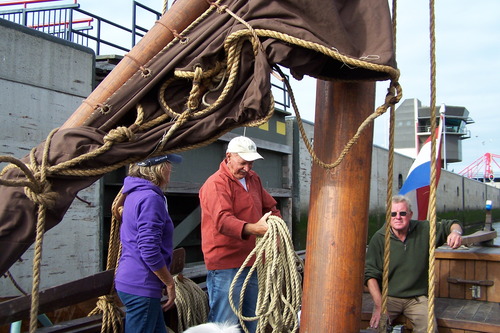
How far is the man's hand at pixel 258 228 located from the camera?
2904mm

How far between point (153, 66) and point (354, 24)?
727 millimetres

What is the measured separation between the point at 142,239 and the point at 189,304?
1363mm

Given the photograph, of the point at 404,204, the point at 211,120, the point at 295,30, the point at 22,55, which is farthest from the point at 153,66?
the point at 22,55

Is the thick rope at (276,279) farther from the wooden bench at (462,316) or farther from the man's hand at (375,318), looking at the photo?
the wooden bench at (462,316)

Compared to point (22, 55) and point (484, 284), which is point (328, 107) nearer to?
point (484, 284)

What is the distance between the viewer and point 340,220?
1846 mm

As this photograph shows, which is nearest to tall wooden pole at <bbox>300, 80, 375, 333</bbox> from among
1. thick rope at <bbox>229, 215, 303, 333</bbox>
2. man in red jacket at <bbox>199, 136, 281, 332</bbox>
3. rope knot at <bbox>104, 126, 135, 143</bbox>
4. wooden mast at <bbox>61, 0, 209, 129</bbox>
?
wooden mast at <bbox>61, 0, 209, 129</bbox>

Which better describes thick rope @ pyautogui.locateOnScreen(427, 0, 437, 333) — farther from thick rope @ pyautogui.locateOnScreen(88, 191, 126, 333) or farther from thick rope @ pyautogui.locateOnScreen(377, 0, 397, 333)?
thick rope @ pyautogui.locateOnScreen(88, 191, 126, 333)

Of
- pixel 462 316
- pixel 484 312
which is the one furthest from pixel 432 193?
pixel 484 312

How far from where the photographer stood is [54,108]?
17.1 feet

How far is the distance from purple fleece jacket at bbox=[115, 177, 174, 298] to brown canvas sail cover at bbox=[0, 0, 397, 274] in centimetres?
110

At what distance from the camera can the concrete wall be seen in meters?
4.82

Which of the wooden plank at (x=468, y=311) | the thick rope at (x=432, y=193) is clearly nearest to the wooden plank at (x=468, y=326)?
the wooden plank at (x=468, y=311)

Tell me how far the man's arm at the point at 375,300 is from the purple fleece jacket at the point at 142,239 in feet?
4.51
